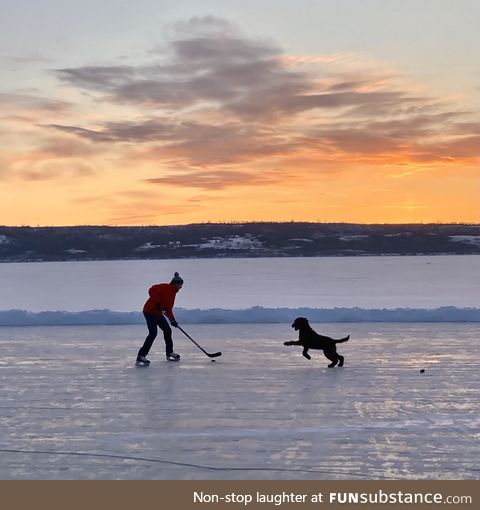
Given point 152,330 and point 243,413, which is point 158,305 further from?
point 243,413

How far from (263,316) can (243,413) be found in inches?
382

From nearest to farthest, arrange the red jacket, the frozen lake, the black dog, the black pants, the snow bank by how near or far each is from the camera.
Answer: the frozen lake
the black dog
the black pants
the red jacket
the snow bank

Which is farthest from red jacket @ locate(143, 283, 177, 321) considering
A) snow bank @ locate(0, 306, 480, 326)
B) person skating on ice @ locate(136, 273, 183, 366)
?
snow bank @ locate(0, 306, 480, 326)

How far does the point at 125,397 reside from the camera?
353 inches

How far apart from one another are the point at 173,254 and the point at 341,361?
120 m

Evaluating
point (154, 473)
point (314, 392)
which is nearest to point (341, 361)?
point (314, 392)

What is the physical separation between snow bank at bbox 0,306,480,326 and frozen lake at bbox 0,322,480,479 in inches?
133

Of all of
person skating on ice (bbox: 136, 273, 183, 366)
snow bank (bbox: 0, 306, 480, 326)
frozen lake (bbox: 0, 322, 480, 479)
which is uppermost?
person skating on ice (bbox: 136, 273, 183, 366)

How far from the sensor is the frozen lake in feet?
20.1

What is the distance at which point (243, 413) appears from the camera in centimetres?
802

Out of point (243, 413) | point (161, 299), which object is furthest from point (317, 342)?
point (243, 413)

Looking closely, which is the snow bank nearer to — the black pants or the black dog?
the black pants

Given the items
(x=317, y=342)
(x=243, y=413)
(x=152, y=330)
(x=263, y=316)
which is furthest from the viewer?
(x=263, y=316)
